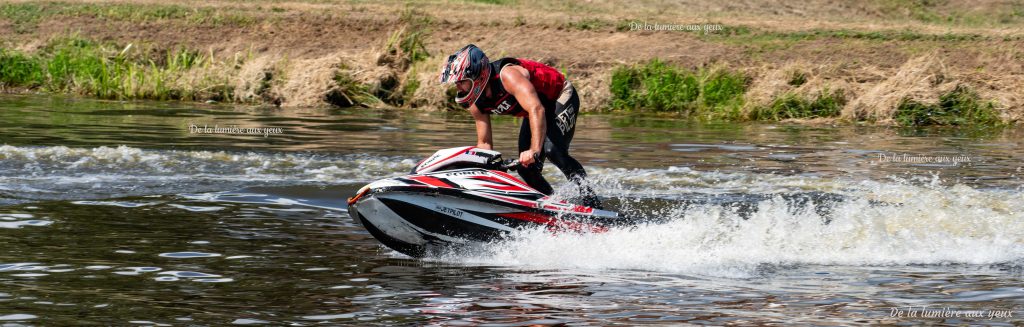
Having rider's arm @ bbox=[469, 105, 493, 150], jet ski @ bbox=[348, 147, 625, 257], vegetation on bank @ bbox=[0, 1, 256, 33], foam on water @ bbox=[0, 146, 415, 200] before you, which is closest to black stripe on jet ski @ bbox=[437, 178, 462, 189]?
jet ski @ bbox=[348, 147, 625, 257]

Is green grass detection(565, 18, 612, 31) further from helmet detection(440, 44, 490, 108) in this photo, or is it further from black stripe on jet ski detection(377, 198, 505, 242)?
black stripe on jet ski detection(377, 198, 505, 242)

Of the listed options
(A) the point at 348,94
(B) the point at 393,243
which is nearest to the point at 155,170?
(B) the point at 393,243

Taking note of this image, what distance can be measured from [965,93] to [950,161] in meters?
6.24

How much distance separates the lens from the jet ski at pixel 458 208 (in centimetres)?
802

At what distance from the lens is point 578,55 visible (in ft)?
89.6

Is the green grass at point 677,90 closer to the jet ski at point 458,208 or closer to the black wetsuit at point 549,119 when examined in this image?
the black wetsuit at point 549,119

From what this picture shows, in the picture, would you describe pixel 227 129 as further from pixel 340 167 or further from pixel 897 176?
pixel 897 176

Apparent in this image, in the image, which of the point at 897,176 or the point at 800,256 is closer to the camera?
the point at 800,256

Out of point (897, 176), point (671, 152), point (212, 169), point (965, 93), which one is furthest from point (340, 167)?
point (965, 93)

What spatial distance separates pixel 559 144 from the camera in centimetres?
874

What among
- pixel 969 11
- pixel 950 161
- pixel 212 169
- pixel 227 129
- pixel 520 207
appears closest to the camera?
pixel 520 207

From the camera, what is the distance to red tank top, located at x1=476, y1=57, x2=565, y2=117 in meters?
8.57

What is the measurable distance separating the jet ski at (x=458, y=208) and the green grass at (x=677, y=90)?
1370 cm

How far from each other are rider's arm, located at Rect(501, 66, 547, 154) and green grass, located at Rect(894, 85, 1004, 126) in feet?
43.9
